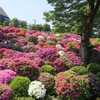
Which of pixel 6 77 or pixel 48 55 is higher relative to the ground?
pixel 48 55

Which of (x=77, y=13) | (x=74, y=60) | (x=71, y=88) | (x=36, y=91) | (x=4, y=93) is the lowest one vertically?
(x=36, y=91)

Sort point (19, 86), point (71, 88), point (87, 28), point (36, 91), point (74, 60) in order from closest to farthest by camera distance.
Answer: point (19, 86), point (36, 91), point (71, 88), point (74, 60), point (87, 28)

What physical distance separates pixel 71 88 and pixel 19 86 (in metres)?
2.00

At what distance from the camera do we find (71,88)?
5.32 m

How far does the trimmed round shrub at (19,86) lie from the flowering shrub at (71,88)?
4.24ft

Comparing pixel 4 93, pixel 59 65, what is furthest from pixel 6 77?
pixel 59 65

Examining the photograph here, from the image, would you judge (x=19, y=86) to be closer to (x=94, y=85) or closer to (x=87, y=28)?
(x=94, y=85)

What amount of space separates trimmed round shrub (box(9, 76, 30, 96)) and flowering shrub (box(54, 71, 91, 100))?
4.24ft

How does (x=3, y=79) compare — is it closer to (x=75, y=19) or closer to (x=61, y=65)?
(x=61, y=65)

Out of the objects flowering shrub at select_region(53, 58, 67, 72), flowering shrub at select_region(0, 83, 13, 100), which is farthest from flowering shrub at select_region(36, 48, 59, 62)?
flowering shrub at select_region(0, 83, 13, 100)

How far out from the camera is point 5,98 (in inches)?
163

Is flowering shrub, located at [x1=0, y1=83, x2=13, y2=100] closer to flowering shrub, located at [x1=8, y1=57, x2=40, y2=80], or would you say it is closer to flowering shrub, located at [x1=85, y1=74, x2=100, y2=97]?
flowering shrub, located at [x1=8, y1=57, x2=40, y2=80]

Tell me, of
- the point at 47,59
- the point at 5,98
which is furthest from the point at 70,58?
the point at 5,98

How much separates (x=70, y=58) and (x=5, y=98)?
197 inches
